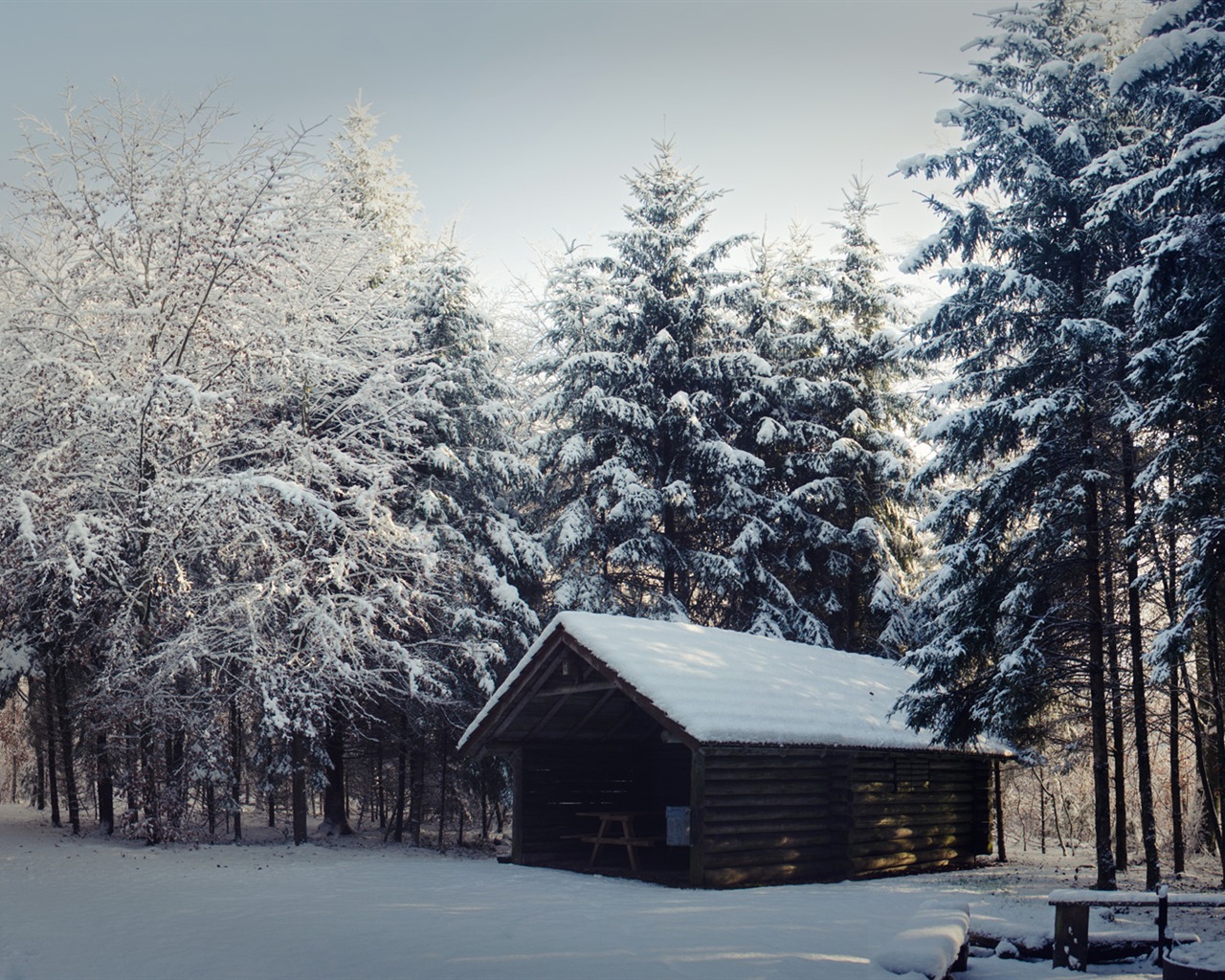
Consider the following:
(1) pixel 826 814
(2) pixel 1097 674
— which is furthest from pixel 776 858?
(2) pixel 1097 674

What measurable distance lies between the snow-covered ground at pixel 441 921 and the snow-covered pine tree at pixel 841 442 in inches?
395

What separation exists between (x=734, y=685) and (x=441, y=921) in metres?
6.31

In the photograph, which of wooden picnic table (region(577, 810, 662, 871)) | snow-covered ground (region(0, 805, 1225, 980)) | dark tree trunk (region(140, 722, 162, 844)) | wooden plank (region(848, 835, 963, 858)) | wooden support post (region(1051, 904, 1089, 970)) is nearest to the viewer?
snow-covered ground (region(0, 805, 1225, 980))

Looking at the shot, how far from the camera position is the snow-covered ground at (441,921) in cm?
916

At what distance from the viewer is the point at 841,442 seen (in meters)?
26.6

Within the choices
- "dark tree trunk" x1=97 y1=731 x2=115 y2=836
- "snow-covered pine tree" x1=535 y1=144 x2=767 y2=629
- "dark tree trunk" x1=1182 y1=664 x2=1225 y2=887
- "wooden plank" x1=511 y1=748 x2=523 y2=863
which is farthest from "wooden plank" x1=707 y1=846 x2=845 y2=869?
"dark tree trunk" x1=97 y1=731 x2=115 y2=836

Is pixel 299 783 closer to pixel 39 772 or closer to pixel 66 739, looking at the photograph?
pixel 66 739

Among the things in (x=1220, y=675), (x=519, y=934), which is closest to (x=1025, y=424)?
(x=1220, y=675)

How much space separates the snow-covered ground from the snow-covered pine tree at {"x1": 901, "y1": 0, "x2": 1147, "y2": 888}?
11.7 feet

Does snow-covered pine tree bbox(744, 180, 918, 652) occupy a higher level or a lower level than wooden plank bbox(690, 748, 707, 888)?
higher

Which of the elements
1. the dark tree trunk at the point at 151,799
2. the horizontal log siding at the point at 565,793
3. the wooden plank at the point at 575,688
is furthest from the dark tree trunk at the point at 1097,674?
the dark tree trunk at the point at 151,799

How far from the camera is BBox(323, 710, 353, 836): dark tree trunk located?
23.8 meters

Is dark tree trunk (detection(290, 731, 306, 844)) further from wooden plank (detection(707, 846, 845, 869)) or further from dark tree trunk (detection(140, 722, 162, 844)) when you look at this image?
wooden plank (detection(707, 846, 845, 869))

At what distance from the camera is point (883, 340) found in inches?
1073
